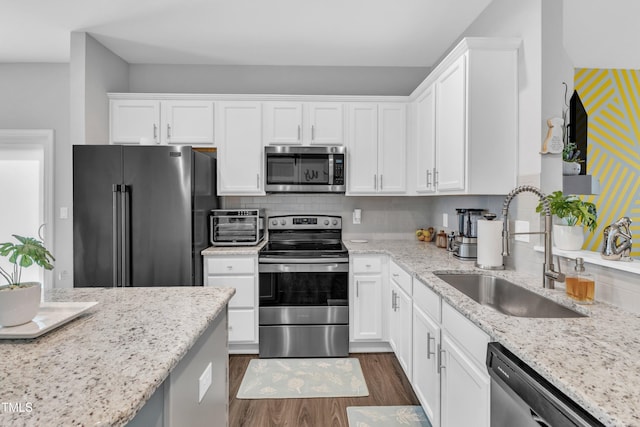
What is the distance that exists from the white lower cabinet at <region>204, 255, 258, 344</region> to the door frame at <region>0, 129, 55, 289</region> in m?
1.98

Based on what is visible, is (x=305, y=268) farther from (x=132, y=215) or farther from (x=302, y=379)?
(x=132, y=215)

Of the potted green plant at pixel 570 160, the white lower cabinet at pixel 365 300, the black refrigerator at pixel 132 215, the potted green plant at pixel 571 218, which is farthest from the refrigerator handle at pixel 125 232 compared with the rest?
the potted green plant at pixel 570 160

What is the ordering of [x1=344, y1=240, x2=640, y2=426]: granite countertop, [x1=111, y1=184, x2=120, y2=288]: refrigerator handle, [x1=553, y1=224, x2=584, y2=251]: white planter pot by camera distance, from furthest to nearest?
1. [x1=111, y1=184, x2=120, y2=288]: refrigerator handle
2. [x1=553, y1=224, x2=584, y2=251]: white planter pot
3. [x1=344, y1=240, x2=640, y2=426]: granite countertop

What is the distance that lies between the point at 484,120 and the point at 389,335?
1837 millimetres

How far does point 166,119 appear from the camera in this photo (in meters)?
3.17

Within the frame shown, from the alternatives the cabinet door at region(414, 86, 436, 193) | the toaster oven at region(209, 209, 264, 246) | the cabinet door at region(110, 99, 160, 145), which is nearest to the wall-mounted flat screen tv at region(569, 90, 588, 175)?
the cabinet door at region(414, 86, 436, 193)

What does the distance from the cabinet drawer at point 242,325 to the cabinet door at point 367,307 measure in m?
0.86

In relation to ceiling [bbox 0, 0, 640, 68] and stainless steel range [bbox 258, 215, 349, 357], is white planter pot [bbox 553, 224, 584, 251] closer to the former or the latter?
ceiling [bbox 0, 0, 640, 68]

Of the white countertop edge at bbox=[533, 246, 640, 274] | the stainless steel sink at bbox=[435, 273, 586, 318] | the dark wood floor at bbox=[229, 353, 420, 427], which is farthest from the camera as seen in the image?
the dark wood floor at bbox=[229, 353, 420, 427]

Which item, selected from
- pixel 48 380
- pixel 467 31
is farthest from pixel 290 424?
pixel 467 31

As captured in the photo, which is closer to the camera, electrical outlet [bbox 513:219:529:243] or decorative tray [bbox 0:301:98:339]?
decorative tray [bbox 0:301:98:339]

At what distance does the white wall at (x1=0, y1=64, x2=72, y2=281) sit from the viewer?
11.7 feet

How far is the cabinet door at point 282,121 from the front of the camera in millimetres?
3191

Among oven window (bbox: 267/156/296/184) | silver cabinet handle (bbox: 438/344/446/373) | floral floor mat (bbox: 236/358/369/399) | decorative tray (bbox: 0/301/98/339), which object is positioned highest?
oven window (bbox: 267/156/296/184)
